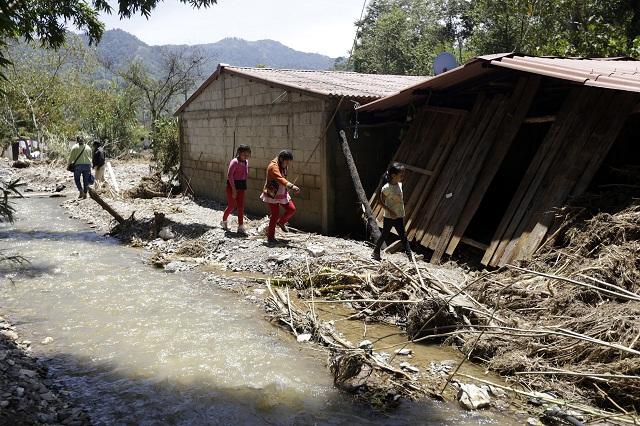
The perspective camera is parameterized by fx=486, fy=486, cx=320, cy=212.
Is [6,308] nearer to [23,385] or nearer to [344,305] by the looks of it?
[23,385]

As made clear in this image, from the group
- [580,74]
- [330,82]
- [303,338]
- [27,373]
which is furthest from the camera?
[330,82]

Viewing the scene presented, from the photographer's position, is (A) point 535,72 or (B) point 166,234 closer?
(A) point 535,72

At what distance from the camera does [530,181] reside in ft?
19.9

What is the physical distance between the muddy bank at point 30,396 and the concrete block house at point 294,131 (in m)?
5.10

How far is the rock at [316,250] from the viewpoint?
6.93 m

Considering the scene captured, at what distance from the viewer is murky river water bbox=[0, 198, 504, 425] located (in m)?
3.67

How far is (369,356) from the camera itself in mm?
4125

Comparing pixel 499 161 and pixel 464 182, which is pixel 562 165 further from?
pixel 464 182

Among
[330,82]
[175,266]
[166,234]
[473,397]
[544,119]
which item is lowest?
[166,234]

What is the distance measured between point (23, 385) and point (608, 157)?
21.3ft

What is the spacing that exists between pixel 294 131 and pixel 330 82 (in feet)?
5.28

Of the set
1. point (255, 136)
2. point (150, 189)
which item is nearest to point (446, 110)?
point (255, 136)

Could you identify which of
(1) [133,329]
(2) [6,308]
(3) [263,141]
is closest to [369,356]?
(1) [133,329]

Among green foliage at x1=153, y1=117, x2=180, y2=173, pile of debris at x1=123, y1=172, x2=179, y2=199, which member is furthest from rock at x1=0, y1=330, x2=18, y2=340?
green foliage at x1=153, y1=117, x2=180, y2=173
